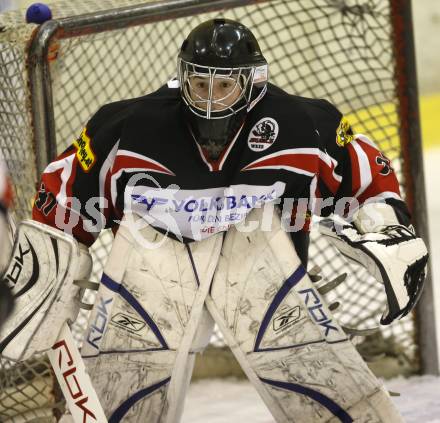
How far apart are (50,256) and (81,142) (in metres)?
0.25

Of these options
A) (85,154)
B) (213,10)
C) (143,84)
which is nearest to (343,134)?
(85,154)

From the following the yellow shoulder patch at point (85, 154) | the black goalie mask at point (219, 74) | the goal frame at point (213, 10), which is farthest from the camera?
the goal frame at point (213, 10)

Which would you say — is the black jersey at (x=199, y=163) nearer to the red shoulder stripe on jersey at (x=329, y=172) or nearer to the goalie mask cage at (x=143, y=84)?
the red shoulder stripe on jersey at (x=329, y=172)

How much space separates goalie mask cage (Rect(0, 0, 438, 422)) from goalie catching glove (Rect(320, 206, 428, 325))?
752mm

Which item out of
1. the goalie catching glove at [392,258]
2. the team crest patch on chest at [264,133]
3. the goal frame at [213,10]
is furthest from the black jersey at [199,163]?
the goal frame at [213,10]

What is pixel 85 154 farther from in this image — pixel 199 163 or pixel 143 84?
pixel 143 84

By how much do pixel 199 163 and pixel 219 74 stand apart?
190 mm

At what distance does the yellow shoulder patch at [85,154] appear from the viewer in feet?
7.20

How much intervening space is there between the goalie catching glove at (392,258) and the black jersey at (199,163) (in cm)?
13

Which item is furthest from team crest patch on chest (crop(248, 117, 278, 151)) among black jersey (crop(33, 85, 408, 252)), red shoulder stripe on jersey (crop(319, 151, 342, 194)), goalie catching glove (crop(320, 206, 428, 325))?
goalie catching glove (crop(320, 206, 428, 325))

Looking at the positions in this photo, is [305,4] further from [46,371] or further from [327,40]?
[46,371]

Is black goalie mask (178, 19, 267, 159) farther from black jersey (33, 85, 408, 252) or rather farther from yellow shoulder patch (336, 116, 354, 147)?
yellow shoulder patch (336, 116, 354, 147)

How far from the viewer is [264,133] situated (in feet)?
7.04

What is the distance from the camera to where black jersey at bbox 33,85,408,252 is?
7.01ft
